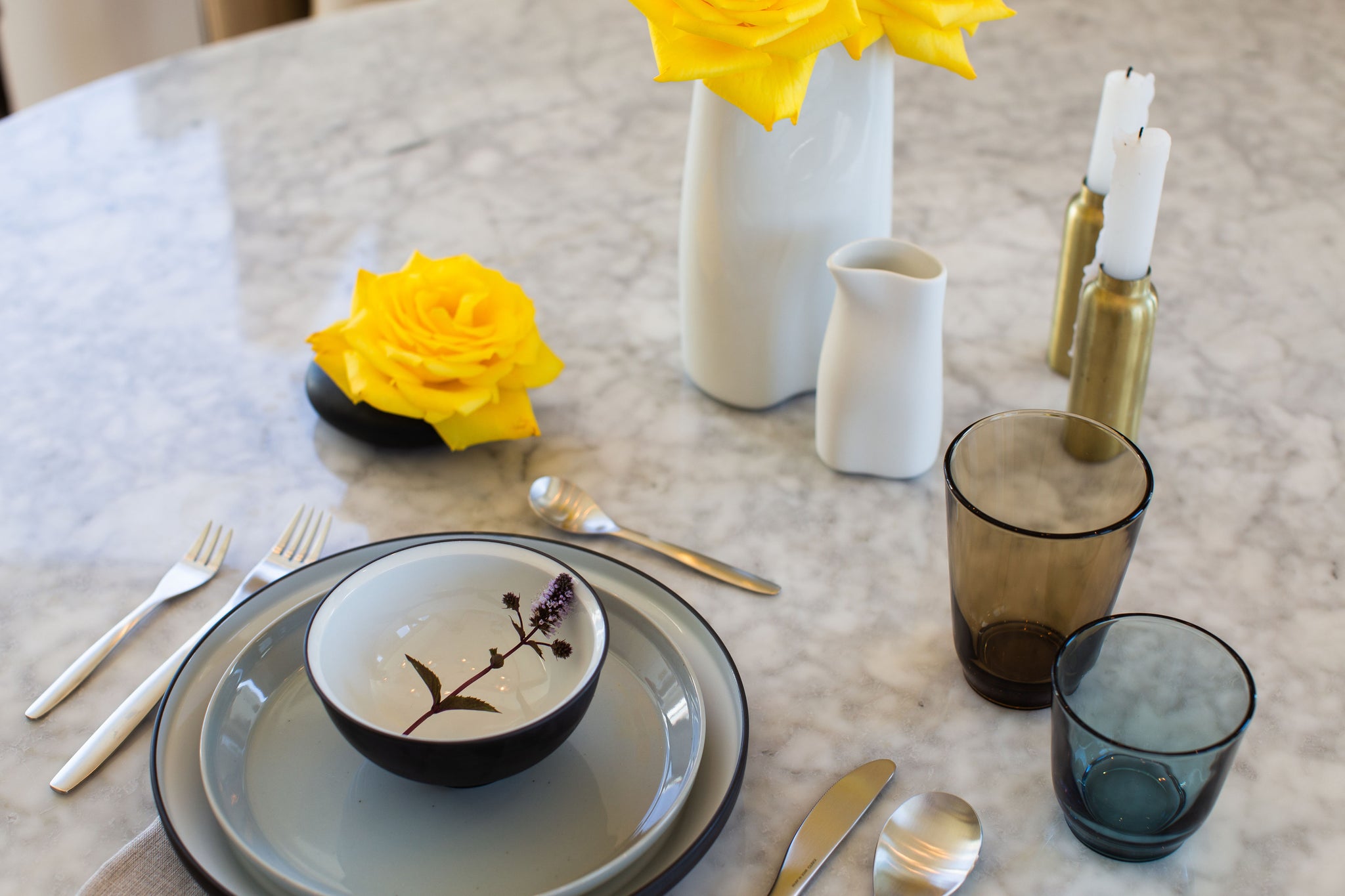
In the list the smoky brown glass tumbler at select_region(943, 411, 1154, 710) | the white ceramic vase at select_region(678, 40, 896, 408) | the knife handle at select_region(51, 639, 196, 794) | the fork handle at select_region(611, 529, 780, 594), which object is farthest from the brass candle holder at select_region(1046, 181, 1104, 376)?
the knife handle at select_region(51, 639, 196, 794)

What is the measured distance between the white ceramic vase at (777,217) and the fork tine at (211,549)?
38 cm

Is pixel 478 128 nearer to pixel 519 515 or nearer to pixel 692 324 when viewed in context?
pixel 692 324

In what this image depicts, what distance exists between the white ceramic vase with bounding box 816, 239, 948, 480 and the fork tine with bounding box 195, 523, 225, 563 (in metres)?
0.43

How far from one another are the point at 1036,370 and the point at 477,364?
0.46 metres

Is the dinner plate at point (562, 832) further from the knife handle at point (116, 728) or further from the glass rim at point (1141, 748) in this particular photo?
the glass rim at point (1141, 748)

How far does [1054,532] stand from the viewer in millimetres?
625

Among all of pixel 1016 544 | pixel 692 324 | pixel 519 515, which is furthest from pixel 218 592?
pixel 1016 544

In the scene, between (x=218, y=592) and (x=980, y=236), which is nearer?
(x=218, y=592)

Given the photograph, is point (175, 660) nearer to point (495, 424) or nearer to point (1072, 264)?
point (495, 424)

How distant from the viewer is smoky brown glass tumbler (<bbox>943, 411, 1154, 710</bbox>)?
0.60m

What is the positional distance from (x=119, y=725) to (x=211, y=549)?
0.16 meters

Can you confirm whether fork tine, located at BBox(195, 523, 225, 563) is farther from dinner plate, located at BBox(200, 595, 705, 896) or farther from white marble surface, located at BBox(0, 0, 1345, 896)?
dinner plate, located at BBox(200, 595, 705, 896)

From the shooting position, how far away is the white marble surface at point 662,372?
0.62m

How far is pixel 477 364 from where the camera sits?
0.80 m
